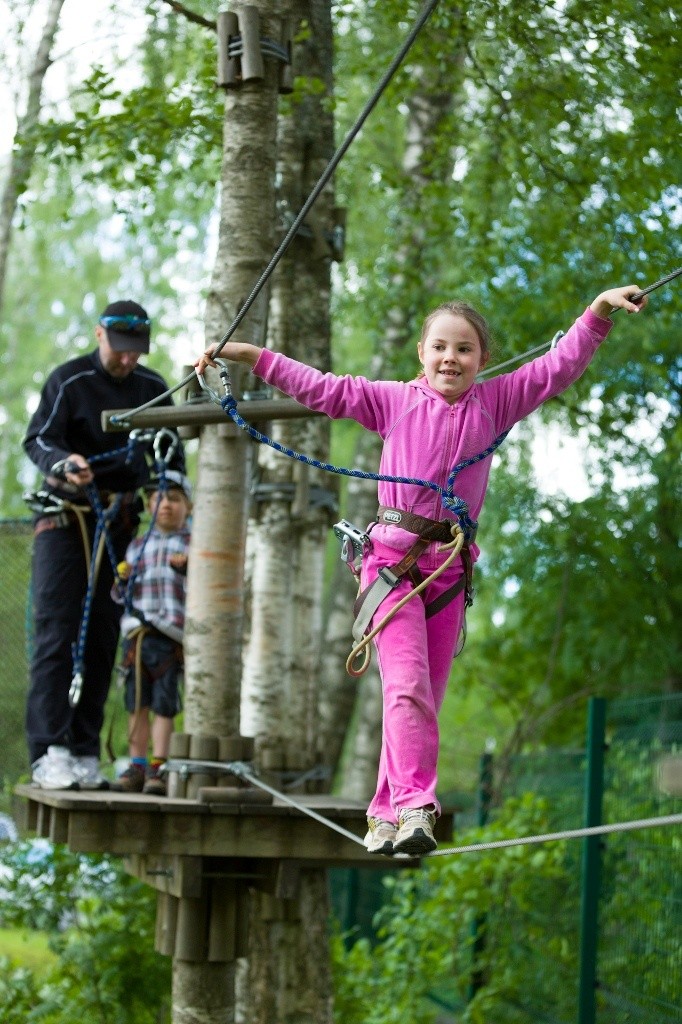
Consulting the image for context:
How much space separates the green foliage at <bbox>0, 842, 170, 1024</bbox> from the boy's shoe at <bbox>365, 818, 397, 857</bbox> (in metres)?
4.39

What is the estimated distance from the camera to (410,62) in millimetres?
7977

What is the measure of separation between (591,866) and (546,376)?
4075 millimetres

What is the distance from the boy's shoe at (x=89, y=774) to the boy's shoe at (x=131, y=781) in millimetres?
74

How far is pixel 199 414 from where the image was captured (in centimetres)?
508

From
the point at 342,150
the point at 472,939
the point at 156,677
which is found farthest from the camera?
the point at 472,939

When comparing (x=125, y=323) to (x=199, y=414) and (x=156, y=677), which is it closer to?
(x=199, y=414)

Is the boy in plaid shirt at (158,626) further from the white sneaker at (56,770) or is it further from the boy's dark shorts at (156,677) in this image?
the white sneaker at (56,770)

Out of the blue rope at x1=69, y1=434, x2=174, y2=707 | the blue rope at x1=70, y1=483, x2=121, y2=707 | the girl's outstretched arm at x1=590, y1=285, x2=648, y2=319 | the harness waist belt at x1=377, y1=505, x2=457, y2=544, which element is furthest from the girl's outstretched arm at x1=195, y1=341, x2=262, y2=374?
the blue rope at x1=70, y1=483, x2=121, y2=707

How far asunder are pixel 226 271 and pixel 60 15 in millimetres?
7643

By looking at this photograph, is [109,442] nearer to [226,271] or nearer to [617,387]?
[226,271]

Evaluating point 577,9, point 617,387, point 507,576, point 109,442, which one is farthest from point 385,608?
point 507,576

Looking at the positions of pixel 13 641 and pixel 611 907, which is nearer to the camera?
pixel 611 907

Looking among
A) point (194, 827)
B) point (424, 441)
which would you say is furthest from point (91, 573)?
point (424, 441)

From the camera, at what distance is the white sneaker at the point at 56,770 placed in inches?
226
